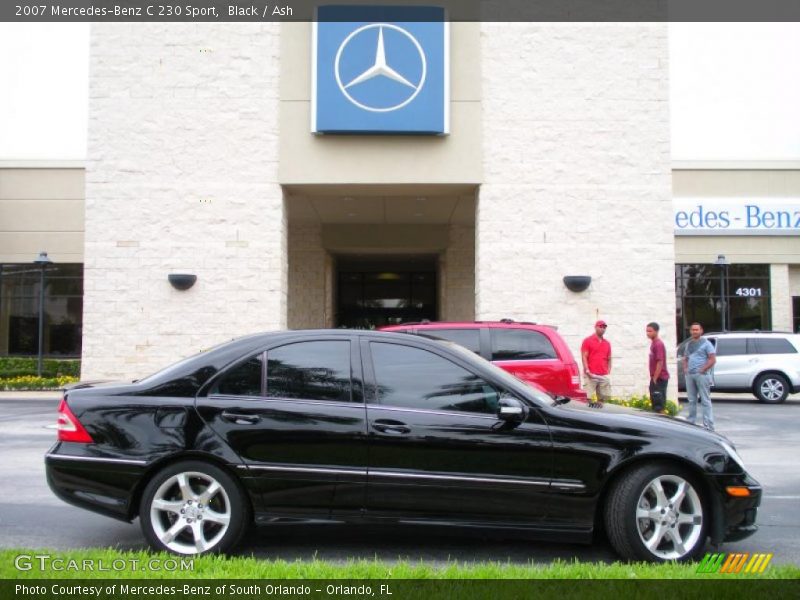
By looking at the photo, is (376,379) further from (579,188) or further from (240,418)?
(579,188)

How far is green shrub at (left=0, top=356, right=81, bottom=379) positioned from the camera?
21.9 meters

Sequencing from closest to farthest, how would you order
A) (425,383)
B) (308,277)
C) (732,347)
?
(425,383), (732,347), (308,277)

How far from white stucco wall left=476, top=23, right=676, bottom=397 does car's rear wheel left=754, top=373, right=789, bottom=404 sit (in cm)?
435

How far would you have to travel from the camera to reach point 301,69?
15266mm

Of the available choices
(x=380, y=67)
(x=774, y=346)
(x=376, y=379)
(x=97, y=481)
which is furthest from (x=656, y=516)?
(x=774, y=346)

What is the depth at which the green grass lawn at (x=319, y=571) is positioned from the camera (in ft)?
13.8

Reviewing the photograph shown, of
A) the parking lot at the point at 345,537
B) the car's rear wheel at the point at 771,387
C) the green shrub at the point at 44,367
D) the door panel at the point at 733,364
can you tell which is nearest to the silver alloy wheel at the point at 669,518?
the parking lot at the point at 345,537

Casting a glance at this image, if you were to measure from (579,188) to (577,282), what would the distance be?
77.1 inches

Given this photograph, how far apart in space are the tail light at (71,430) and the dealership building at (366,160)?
32.4ft

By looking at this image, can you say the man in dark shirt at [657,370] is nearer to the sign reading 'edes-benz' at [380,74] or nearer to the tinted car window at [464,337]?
the tinted car window at [464,337]

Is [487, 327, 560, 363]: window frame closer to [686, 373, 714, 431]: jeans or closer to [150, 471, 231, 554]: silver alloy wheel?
[686, 373, 714, 431]: jeans

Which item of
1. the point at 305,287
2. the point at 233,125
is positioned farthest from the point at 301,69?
the point at 305,287

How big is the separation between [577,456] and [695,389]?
307 inches

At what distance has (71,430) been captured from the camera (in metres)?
5.12
